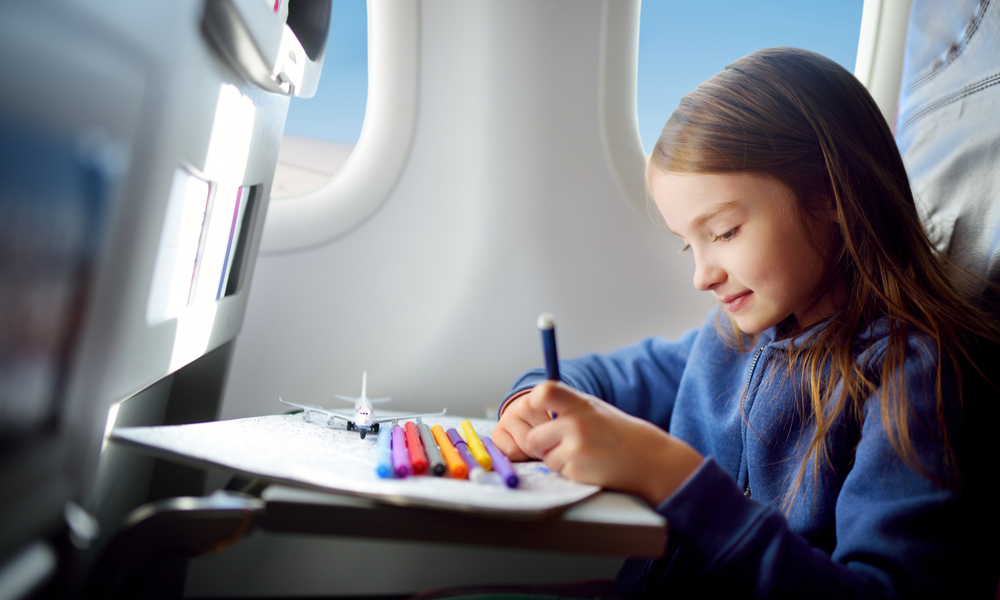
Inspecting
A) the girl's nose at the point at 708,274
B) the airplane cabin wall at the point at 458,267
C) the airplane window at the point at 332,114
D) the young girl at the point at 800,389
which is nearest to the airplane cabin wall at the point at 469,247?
the airplane cabin wall at the point at 458,267

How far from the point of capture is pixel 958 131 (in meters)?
0.77

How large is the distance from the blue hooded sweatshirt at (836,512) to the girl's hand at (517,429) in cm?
17

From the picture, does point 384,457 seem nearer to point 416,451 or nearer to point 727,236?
point 416,451

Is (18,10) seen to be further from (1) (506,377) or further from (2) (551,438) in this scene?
(1) (506,377)

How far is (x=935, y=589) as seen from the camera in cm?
42

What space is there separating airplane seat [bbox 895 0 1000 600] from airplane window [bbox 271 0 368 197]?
85cm

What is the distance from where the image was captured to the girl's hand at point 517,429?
557 mm

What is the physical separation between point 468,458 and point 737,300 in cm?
40

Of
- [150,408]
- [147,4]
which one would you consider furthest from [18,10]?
[150,408]

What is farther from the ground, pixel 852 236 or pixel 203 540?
pixel 852 236

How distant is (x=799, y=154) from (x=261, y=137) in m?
0.61

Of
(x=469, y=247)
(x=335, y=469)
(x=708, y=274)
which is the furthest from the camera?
(x=469, y=247)

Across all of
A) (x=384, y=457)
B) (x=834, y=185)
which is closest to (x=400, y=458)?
(x=384, y=457)

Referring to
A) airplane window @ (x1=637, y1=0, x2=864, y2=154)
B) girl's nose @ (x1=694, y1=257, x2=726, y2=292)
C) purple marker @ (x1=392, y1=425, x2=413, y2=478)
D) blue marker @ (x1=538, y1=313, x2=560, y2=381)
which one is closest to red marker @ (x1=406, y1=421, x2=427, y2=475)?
purple marker @ (x1=392, y1=425, x2=413, y2=478)
